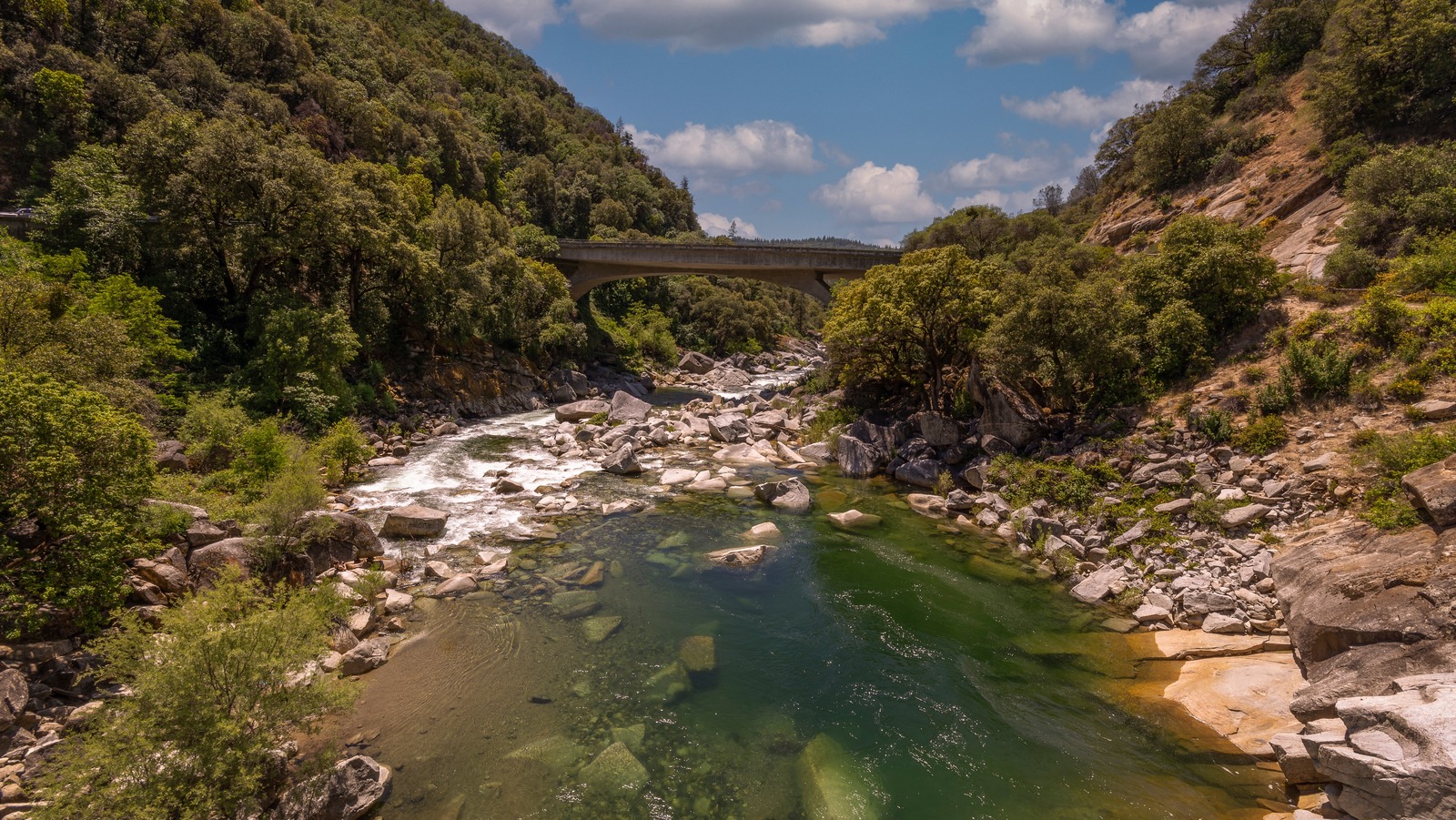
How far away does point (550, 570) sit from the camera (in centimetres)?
1557

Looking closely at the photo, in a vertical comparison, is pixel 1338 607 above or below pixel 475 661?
above

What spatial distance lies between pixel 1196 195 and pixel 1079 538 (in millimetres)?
29718

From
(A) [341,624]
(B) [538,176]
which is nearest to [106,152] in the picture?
(A) [341,624]

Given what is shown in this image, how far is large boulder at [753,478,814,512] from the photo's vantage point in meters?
21.2

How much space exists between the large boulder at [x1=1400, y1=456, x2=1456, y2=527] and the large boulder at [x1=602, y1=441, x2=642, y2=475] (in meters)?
23.2

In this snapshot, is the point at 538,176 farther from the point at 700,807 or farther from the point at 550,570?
the point at 700,807

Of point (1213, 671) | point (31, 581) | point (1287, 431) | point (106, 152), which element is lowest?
point (1213, 671)

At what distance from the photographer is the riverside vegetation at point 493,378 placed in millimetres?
8266

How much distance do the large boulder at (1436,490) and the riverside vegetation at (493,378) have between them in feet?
0.29

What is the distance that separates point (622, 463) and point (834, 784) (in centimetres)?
1778

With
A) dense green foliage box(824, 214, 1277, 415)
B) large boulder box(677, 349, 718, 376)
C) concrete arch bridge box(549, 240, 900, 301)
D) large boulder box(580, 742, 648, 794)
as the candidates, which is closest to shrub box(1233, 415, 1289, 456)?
dense green foliage box(824, 214, 1277, 415)

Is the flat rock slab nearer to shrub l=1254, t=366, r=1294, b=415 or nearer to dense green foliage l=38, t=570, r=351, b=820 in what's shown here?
shrub l=1254, t=366, r=1294, b=415

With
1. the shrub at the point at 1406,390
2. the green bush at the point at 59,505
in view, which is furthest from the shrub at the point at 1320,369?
the green bush at the point at 59,505

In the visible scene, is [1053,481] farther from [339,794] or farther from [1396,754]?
[339,794]
